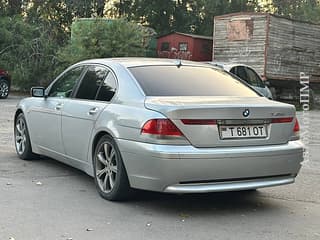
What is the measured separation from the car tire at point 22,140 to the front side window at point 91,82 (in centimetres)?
161

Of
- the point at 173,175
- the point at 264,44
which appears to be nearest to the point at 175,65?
the point at 173,175

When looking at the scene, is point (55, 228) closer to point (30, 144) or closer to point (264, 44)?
point (30, 144)

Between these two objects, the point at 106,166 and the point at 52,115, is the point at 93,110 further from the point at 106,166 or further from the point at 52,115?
the point at 52,115

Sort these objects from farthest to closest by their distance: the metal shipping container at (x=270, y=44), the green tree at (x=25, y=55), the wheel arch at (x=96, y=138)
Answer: the green tree at (x=25, y=55) < the metal shipping container at (x=270, y=44) < the wheel arch at (x=96, y=138)

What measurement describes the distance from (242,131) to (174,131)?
2.28 feet

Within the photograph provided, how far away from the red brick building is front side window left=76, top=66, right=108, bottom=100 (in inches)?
761

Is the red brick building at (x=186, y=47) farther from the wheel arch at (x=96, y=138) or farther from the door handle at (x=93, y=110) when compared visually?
the wheel arch at (x=96, y=138)

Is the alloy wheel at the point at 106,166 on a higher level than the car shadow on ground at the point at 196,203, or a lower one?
higher

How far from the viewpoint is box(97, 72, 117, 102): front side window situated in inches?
234

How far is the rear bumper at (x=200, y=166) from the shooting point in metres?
4.96

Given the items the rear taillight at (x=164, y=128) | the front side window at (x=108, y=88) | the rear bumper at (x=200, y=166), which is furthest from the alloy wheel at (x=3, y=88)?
the rear taillight at (x=164, y=128)

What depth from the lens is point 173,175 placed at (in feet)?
16.2

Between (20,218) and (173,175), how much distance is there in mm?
1447

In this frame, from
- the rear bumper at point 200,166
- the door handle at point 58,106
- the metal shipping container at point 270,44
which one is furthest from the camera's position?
the metal shipping container at point 270,44
